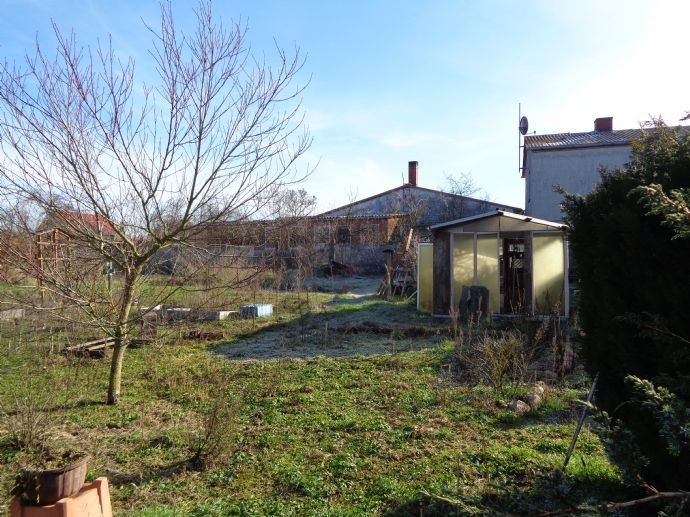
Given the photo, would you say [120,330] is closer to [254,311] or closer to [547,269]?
[254,311]

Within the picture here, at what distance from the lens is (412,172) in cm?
3294

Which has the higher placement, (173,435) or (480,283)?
(480,283)

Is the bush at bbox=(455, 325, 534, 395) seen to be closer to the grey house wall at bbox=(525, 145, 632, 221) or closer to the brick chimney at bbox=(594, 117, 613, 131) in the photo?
the grey house wall at bbox=(525, 145, 632, 221)

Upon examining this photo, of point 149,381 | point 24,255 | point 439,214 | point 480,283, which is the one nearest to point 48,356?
point 149,381

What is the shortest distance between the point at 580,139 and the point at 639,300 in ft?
77.1

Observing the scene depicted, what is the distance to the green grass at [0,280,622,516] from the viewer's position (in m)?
3.46

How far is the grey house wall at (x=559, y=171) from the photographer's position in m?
22.3

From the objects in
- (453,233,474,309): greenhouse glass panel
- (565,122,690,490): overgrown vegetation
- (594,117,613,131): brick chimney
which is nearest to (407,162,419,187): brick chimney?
(594,117,613,131): brick chimney

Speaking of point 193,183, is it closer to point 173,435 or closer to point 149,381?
point 173,435

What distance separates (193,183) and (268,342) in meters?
5.58

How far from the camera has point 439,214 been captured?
2925cm

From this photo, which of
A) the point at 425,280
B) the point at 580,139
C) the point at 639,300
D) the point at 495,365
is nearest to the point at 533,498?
the point at 639,300

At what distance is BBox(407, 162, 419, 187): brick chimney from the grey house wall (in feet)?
32.3

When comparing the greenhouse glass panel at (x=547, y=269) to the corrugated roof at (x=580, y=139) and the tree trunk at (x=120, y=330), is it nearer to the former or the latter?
the tree trunk at (x=120, y=330)
